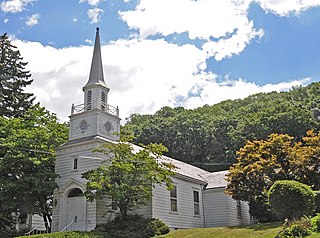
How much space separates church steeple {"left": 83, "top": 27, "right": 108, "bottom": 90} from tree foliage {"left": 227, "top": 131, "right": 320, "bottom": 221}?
34.2 ft

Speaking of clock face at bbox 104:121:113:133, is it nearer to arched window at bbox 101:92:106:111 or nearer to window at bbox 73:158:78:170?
arched window at bbox 101:92:106:111

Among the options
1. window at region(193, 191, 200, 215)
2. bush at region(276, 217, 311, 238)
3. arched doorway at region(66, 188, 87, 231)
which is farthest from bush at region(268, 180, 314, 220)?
window at region(193, 191, 200, 215)

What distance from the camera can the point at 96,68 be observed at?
2662 centimetres

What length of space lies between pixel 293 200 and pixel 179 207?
1092 cm

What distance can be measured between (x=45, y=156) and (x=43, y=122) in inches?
136

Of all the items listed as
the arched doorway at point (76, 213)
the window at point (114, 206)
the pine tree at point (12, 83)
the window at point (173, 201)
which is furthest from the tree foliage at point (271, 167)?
the pine tree at point (12, 83)

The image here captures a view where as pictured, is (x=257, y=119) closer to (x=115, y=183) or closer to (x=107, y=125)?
(x=107, y=125)

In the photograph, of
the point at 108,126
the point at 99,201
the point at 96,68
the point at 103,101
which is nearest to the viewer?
the point at 99,201

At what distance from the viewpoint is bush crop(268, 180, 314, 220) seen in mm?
15664

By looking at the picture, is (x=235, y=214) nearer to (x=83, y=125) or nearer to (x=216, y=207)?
(x=216, y=207)

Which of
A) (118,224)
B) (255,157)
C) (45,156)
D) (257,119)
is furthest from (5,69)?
(257,119)

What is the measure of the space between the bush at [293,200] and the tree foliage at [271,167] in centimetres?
542

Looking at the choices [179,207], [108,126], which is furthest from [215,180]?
[108,126]

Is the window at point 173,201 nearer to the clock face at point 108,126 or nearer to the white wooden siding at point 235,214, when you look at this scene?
the white wooden siding at point 235,214
